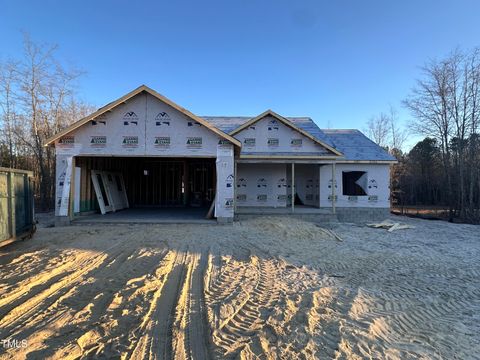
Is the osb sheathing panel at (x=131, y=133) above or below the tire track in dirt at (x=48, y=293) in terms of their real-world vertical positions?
above

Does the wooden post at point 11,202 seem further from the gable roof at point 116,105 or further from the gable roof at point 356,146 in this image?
the gable roof at point 356,146

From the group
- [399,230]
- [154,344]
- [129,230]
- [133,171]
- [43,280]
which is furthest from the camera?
→ [133,171]

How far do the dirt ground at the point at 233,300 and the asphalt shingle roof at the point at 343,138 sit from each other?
9.00m

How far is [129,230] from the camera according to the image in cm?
1089

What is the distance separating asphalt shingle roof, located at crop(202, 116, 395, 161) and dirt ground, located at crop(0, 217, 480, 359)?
354 inches

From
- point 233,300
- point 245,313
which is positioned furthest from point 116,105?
point 245,313

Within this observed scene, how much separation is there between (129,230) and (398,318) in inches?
357

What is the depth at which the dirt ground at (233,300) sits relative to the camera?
10.9 feet

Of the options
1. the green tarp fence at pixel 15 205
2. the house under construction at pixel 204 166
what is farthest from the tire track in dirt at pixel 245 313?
the house under construction at pixel 204 166

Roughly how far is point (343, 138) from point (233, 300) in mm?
16984

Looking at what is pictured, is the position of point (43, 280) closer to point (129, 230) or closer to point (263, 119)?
point (129, 230)

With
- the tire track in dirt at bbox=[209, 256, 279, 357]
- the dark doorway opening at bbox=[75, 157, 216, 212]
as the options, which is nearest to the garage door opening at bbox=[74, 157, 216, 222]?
the dark doorway opening at bbox=[75, 157, 216, 212]

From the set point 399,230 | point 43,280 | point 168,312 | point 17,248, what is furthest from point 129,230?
point 399,230

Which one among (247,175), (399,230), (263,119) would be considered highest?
(263,119)
